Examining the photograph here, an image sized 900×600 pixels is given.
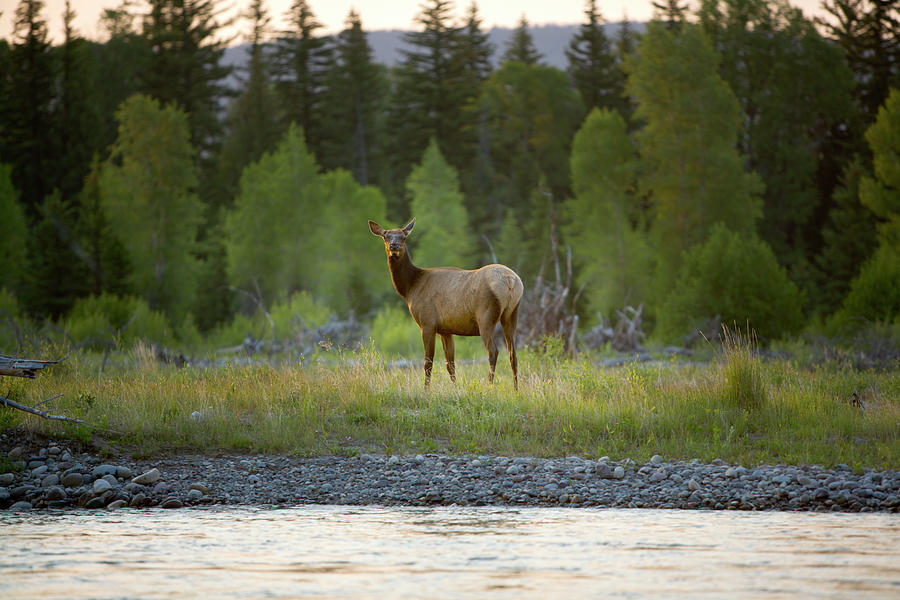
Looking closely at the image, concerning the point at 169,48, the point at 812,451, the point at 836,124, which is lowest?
the point at 812,451

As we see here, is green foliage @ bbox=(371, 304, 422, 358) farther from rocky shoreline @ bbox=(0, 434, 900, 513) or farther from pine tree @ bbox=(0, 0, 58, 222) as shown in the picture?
pine tree @ bbox=(0, 0, 58, 222)

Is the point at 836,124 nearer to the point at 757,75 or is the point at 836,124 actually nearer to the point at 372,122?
the point at 757,75

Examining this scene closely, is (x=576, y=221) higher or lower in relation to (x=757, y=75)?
lower

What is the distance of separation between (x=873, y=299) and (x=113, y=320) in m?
20.8

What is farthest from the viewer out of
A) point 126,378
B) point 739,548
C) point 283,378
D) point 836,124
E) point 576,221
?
point 576,221

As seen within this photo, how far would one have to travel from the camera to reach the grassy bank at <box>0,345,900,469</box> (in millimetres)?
10742

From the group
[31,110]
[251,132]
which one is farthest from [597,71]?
[31,110]

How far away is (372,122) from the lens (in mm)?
63719

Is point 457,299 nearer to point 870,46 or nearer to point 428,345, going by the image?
point 428,345

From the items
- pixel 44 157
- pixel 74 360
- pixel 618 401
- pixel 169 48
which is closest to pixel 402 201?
pixel 169 48

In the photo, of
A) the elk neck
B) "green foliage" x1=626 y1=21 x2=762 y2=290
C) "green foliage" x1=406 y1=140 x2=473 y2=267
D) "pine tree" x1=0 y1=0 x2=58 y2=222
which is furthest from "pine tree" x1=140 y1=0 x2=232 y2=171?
the elk neck

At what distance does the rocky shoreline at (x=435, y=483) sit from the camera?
8938mm

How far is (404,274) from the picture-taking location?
45.3 ft

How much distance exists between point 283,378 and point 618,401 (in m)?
4.50
